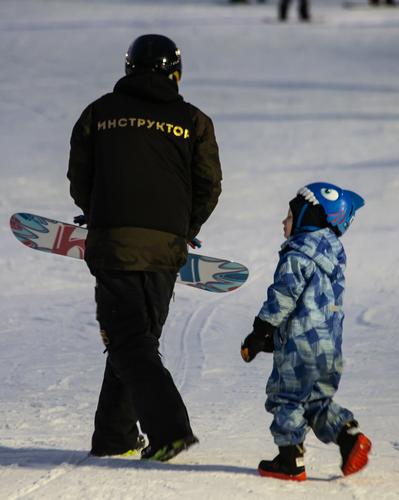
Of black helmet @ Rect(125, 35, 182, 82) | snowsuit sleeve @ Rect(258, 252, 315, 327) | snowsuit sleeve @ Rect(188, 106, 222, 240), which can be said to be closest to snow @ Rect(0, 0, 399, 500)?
snowsuit sleeve @ Rect(258, 252, 315, 327)

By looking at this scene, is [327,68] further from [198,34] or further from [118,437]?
[118,437]

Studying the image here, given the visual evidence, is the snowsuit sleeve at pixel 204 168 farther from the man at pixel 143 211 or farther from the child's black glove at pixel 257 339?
the child's black glove at pixel 257 339

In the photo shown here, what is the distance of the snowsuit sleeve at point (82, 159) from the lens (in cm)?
422

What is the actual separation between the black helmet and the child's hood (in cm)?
86

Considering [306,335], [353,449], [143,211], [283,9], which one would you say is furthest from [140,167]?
[283,9]

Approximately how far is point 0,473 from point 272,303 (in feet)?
4.16

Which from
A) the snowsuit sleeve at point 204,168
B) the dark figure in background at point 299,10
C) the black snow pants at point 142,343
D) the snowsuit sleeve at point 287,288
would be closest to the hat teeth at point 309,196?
the snowsuit sleeve at point 287,288

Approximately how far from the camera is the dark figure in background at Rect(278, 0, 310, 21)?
2536 cm

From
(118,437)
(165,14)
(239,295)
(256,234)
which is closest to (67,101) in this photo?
(256,234)

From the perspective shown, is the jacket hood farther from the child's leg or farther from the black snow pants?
the child's leg

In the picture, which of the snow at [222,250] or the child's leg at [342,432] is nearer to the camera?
the child's leg at [342,432]

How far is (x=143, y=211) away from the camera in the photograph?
13.7 ft

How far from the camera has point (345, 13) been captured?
28.1 m

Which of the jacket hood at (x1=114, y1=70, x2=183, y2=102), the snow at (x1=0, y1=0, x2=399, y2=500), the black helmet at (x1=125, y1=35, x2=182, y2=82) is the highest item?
the black helmet at (x1=125, y1=35, x2=182, y2=82)
